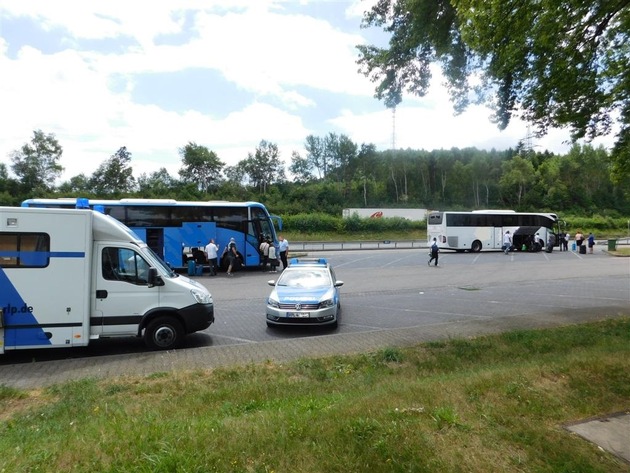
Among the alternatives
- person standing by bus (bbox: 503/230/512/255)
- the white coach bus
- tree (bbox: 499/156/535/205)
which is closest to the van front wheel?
the white coach bus

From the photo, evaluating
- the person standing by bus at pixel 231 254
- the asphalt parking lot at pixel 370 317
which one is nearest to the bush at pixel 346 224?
the asphalt parking lot at pixel 370 317

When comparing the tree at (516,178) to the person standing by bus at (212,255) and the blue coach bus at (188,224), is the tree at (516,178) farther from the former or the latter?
the person standing by bus at (212,255)

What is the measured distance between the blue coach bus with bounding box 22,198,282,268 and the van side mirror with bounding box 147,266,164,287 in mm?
12778

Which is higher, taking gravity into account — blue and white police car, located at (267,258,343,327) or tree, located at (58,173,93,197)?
tree, located at (58,173,93,197)

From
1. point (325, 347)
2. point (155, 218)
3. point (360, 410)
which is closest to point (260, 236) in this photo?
point (155, 218)

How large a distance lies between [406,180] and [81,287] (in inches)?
Answer: 3610

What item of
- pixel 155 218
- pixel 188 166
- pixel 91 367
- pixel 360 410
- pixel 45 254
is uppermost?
pixel 188 166

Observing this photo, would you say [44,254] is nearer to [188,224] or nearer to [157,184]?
[188,224]

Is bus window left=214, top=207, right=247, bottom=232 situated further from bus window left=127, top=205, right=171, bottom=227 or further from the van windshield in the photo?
the van windshield

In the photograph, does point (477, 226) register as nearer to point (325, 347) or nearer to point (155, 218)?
point (155, 218)

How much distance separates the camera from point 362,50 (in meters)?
13.5

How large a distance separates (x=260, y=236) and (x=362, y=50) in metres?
10.9

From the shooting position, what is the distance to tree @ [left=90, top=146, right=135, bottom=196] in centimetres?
6969

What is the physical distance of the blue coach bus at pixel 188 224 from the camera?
20.0 m
